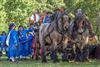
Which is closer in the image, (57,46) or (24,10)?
(57,46)

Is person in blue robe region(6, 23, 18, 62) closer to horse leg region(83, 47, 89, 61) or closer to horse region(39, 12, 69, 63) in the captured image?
horse region(39, 12, 69, 63)

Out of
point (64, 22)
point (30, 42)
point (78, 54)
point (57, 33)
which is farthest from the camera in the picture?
point (30, 42)

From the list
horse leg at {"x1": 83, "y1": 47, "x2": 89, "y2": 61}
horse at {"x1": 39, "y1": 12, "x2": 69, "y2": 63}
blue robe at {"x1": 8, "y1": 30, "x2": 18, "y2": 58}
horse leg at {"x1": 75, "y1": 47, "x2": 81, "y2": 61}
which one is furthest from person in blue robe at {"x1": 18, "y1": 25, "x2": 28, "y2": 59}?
horse leg at {"x1": 83, "y1": 47, "x2": 89, "y2": 61}

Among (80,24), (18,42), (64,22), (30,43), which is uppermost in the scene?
(64,22)

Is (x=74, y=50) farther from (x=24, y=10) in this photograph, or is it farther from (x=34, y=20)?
(x=24, y=10)

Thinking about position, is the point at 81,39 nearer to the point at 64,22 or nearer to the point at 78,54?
the point at 78,54

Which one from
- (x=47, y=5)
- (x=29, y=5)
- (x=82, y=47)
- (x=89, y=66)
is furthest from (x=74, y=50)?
(x=47, y=5)

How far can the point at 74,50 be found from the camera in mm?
17641

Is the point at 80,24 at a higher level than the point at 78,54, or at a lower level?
higher

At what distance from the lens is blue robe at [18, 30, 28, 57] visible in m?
19.8

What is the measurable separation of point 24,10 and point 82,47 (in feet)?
81.1

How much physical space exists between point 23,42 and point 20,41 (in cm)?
15

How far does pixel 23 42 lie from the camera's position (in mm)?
20125

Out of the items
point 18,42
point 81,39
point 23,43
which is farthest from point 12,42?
point 81,39
